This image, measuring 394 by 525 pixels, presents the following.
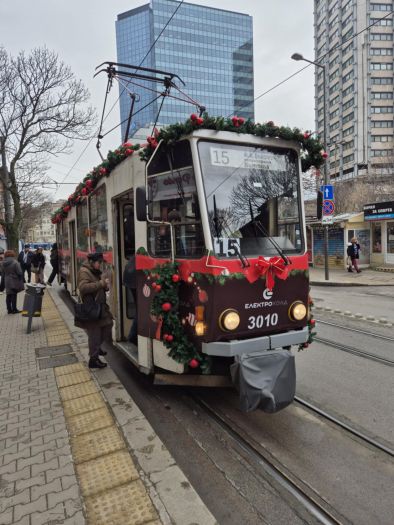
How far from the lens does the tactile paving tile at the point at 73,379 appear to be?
5111mm

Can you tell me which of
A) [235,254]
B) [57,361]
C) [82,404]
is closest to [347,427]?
[235,254]

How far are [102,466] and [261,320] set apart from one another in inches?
79.6

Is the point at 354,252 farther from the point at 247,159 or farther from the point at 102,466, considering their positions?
the point at 102,466

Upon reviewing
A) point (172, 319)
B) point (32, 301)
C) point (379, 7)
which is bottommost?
point (32, 301)

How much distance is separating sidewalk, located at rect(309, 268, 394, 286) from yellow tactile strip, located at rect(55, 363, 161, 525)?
12863 mm

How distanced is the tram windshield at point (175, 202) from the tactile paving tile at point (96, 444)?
190cm

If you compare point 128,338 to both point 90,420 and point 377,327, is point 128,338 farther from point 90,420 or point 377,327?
point 377,327

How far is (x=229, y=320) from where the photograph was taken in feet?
12.7

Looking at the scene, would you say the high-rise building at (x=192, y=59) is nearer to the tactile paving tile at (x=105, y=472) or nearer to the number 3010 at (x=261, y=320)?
the number 3010 at (x=261, y=320)

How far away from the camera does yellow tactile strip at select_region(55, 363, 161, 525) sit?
2.69m

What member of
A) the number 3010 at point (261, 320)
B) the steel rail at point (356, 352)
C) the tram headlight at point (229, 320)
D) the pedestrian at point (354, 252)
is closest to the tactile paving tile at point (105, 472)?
the tram headlight at point (229, 320)

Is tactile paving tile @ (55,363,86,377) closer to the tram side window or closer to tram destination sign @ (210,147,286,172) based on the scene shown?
the tram side window

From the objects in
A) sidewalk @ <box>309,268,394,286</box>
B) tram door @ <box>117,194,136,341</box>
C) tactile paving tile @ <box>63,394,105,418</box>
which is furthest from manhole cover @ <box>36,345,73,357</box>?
sidewalk @ <box>309,268,394,286</box>

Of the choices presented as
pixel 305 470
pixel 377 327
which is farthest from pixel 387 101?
pixel 305 470
